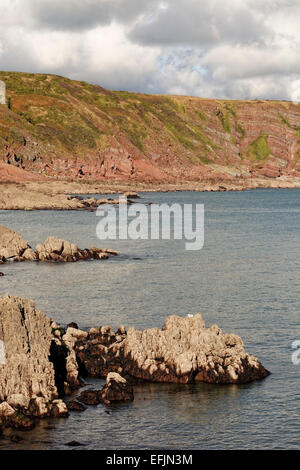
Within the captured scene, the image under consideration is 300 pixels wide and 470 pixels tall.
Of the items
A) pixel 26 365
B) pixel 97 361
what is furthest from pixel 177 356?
pixel 26 365

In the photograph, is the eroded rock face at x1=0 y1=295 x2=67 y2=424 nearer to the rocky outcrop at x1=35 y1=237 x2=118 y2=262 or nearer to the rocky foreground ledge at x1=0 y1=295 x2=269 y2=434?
the rocky foreground ledge at x1=0 y1=295 x2=269 y2=434

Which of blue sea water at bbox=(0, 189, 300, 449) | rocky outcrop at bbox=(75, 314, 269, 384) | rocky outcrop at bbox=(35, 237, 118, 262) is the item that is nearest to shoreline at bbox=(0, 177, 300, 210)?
blue sea water at bbox=(0, 189, 300, 449)

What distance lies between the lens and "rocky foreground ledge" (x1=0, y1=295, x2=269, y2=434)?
1008 inches

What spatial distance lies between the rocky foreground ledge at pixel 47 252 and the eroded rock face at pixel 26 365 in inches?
1253

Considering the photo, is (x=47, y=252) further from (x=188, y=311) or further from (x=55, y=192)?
(x=55, y=192)

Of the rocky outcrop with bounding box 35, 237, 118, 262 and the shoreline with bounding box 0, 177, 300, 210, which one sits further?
the shoreline with bounding box 0, 177, 300, 210

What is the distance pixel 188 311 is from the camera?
135 feet

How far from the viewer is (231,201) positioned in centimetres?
16775

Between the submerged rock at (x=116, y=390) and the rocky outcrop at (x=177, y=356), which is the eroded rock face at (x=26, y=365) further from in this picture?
the rocky outcrop at (x=177, y=356)

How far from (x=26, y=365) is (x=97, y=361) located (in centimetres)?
482

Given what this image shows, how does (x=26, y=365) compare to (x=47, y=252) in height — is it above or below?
below

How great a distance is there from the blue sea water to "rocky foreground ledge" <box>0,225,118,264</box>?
230 centimetres

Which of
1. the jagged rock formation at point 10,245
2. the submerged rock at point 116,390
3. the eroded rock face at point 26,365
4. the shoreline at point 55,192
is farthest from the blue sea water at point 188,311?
the shoreline at point 55,192

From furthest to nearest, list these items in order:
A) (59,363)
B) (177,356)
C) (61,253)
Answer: (61,253), (177,356), (59,363)
